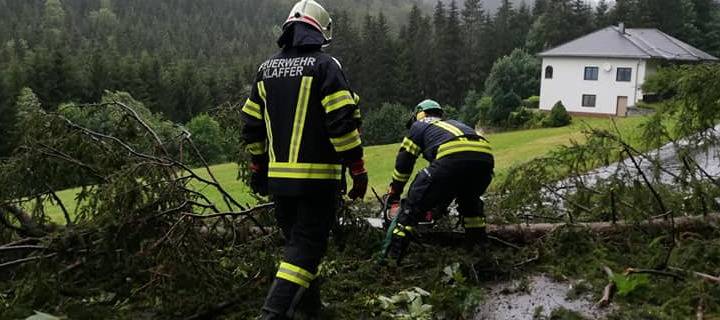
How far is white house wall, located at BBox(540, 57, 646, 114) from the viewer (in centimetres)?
3603

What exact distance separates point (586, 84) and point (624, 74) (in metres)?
2.47

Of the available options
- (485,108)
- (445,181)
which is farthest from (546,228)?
(485,108)

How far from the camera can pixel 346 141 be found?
2855 mm

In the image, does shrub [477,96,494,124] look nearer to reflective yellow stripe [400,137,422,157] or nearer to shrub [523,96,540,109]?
shrub [523,96,540,109]

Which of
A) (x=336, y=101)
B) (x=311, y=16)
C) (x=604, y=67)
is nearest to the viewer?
(x=336, y=101)

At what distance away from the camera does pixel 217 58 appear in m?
92.2

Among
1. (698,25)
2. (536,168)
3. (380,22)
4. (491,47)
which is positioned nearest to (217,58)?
(380,22)

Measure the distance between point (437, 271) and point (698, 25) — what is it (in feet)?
172

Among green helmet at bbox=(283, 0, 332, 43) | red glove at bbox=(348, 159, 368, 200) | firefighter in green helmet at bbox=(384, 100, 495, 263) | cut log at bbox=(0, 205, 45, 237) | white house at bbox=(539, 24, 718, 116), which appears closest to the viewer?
red glove at bbox=(348, 159, 368, 200)

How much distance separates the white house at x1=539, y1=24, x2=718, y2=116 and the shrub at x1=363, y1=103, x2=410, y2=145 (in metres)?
10.4

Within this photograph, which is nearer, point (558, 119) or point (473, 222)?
point (473, 222)

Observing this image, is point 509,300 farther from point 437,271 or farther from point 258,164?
point 258,164

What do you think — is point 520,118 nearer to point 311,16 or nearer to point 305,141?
point 311,16

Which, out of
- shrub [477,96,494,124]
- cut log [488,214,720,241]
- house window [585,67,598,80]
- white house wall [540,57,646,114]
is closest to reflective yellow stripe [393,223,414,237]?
cut log [488,214,720,241]
